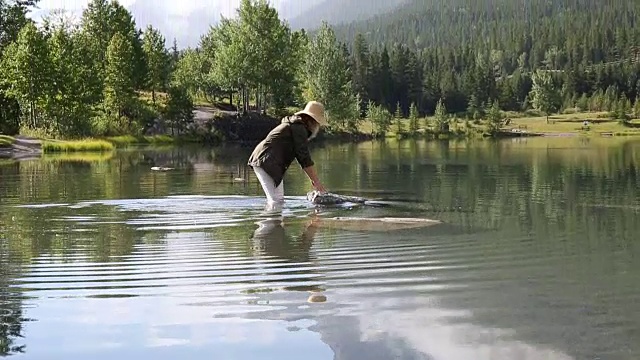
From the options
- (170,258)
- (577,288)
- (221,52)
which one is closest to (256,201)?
(170,258)

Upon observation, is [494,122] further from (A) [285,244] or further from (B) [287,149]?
(A) [285,244]

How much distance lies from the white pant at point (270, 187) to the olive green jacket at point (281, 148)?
13 centimetres

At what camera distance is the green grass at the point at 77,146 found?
186 feet

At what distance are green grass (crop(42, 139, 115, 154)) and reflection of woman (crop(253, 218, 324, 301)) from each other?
46760 mm

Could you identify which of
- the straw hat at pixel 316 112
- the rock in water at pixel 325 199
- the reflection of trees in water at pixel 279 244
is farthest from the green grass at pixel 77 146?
the reflection of trees in water at pixel 279 244

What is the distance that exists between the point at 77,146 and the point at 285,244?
169 feet

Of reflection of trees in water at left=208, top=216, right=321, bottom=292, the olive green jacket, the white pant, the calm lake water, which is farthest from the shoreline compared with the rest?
reflection of trees in water at left=208, top=216, right=321, bottom=292

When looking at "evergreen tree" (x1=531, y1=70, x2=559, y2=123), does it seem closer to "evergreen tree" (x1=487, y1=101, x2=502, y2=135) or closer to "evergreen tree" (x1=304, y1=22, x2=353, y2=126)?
"evergreen tree" (x1=487, y1=101, x2=502, y2=135)

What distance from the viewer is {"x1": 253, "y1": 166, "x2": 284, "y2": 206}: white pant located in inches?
622

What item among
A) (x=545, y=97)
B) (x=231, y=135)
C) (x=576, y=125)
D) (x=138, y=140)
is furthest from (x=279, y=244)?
(x=545, y=97)

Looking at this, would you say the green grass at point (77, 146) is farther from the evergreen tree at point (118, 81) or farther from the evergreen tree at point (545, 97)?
the evergreen tree at point (545, 97)

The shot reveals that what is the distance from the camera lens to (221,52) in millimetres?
88062

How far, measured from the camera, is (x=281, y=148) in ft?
50.6

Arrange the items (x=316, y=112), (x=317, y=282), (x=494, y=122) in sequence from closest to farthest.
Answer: (x=317, y=282)
(x=316, y=112)
(x=494, y=122)
